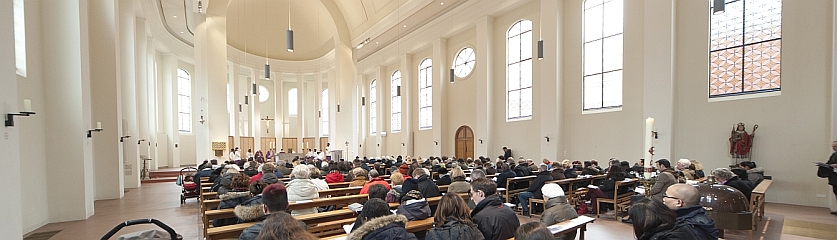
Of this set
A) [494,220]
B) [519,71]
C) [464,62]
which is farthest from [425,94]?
[494,220]

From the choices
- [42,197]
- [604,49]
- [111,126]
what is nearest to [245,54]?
[111,126]

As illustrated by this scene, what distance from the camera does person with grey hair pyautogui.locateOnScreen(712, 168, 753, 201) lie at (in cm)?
526

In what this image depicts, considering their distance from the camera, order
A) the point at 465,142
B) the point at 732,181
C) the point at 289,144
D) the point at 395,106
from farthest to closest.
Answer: the point at 289,144 → the point at 395,106 → the point at 465,142 → the point at 732,181

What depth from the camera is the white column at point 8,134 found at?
361 cm

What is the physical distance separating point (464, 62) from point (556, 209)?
1359 centimetres

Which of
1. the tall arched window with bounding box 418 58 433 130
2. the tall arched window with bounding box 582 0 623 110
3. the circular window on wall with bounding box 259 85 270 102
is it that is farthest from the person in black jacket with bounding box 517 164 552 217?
the circular window on wall with bounding box 259 85 270 102

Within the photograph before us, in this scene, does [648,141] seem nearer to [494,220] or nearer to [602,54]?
[602,54]

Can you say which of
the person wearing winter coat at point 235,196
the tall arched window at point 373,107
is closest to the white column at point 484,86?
the tall arched window at point 373,107

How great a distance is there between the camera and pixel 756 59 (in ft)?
27.4

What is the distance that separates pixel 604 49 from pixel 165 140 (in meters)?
20.0

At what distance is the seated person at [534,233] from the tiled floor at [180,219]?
3.53m

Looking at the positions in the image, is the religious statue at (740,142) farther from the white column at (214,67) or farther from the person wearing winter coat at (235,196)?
the white column at (214,67)

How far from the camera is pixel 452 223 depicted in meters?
2.48

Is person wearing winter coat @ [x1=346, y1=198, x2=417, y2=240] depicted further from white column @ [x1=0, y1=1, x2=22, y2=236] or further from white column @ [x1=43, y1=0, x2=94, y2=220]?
white column @ [x1=43, y1=0, x2=94, y2=220]
